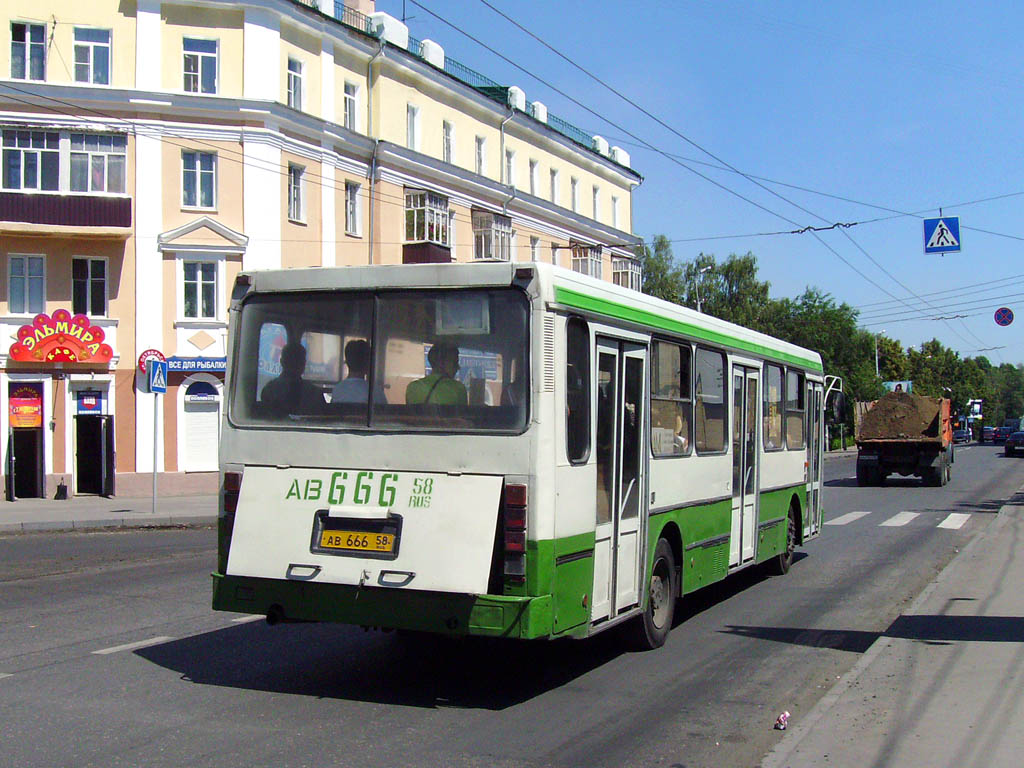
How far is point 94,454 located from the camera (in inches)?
1147

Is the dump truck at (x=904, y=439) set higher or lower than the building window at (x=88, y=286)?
lower

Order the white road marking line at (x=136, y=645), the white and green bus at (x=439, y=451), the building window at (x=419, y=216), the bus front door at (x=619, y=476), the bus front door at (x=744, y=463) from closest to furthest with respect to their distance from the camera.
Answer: the white and green bus at (x=439, y=451) < the bus front door at (x=619, y=476) < the white road marking line at (x=136, y=645) < the bus front door at (x=744, y=463) < the building window at (x=419, y=216)

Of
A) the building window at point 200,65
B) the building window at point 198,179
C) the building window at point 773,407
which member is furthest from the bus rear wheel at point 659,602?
the building window at point 200,65

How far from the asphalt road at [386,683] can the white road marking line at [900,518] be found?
838cm

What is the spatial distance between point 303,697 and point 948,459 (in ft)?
99.7

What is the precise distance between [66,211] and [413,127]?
1239cm

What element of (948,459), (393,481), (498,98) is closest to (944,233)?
(948,459)

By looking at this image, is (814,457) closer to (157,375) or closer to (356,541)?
(356,541)

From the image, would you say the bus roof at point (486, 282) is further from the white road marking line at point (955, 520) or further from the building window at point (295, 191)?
the building window at point (295, 191)

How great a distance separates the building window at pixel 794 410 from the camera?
12789 mm

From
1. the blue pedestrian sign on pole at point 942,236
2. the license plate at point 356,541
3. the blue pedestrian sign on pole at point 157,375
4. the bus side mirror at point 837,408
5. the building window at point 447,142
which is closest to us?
the license plate at point 356,541

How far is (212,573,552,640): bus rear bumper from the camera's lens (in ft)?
20.9

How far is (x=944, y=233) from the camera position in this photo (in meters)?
24.1

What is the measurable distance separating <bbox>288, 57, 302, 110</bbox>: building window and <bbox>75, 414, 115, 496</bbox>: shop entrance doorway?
10.2 metres
